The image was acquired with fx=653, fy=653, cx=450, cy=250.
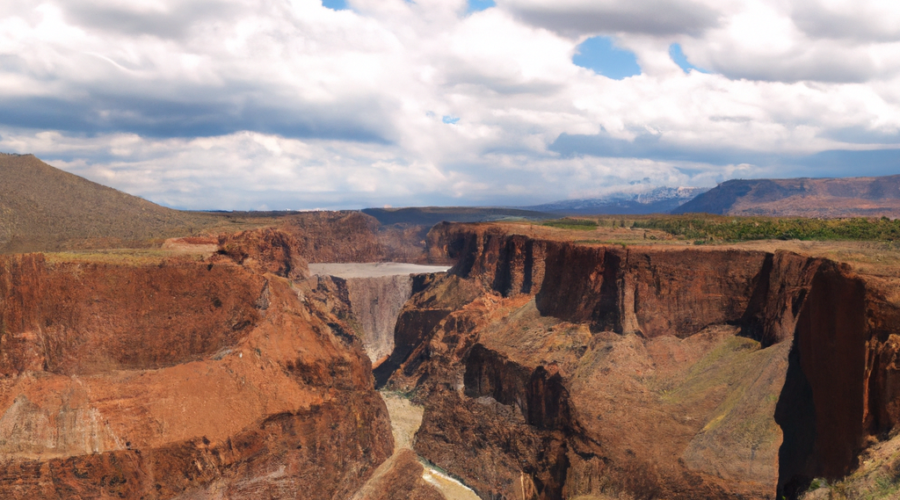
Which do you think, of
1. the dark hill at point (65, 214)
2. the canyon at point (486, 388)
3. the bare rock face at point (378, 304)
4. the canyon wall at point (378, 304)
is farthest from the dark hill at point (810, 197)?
the dark hill at point (65, 214)

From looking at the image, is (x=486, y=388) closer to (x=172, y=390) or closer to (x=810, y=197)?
(x=172, y=390)

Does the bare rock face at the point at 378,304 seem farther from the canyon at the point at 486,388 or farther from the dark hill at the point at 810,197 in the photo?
the dark hill at the point at 810,197

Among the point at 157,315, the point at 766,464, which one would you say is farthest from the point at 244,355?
the point at 766,464

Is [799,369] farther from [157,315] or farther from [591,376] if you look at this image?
[157,315]

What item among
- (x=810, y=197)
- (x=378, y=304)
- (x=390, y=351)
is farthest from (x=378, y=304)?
(x=810, y=197)

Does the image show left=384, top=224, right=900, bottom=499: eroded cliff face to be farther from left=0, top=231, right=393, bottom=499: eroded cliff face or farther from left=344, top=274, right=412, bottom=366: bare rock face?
left=344, top=274, right=412, bottom=366: bare rock face

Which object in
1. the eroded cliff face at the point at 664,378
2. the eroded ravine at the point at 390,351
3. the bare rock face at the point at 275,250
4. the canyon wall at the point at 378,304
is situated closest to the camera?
the eroded cliff face at the point at 664,378
